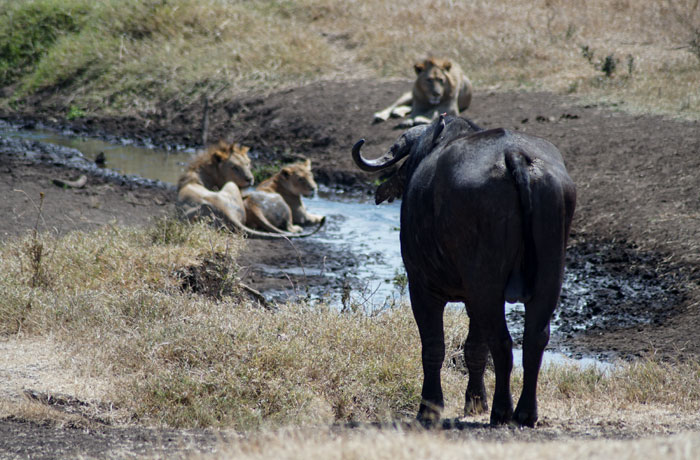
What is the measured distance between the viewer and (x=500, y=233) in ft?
16.1

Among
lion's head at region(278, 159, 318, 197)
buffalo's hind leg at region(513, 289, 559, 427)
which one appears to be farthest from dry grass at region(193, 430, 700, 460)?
lion's head at region(278, 159, 318, 197)

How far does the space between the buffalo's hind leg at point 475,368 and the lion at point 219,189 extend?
573cm

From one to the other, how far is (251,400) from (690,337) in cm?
432

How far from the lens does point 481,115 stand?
18234 millimetres

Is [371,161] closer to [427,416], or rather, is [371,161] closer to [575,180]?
[427,416]

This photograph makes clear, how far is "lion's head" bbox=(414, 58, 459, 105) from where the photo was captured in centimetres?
1831

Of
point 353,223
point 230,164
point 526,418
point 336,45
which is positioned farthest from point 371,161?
point 336,45

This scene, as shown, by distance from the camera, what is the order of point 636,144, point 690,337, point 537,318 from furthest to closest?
1. point 636,144
2. point 690,337
3. point 537,318

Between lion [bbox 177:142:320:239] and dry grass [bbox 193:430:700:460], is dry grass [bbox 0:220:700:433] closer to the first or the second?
dry grass [bbox 193:430:700:460]

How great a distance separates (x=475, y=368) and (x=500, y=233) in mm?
1376

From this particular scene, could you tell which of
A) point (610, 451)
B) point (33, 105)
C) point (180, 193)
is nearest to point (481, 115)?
point (180, 193)

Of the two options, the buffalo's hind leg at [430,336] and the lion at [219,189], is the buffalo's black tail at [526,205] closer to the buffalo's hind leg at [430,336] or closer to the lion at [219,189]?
the buffalo's hind leg at [430,336]

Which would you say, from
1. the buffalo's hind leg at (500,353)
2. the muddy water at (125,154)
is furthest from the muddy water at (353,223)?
the buffalo's hind leg at (500,353)

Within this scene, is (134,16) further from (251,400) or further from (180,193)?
(251,400)
